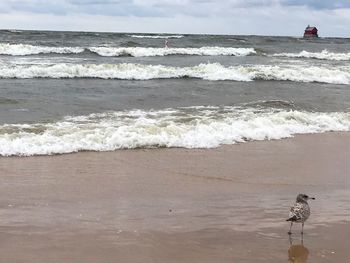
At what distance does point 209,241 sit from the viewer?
4.89 metres

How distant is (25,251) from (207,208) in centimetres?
213

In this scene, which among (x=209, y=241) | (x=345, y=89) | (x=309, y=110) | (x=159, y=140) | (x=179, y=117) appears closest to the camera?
(x=209, y=241)

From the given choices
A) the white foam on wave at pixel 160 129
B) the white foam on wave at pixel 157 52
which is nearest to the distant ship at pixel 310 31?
the white foam on wave at pixel 157 52

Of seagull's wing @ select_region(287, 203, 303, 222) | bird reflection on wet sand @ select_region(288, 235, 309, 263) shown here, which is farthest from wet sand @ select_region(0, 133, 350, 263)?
seagull's wing @ select_region(287, 203, 303, 222)

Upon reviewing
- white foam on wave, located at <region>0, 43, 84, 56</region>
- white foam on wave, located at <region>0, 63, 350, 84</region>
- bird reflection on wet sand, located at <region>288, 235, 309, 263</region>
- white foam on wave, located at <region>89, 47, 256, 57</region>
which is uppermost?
white foam on wave, located at <region>89, 47, 256, 57</region>

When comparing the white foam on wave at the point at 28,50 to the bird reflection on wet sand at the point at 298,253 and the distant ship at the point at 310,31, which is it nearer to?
the bird reflection on wet sand at the point at 298,253

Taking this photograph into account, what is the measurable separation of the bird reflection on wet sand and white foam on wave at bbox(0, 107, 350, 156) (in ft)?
14.0

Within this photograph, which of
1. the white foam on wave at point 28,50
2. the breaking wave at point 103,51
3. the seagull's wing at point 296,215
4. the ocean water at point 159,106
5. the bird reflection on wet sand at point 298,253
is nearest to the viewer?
the bird reflection on wet sand at point 298,253

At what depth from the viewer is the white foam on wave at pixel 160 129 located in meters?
8.47

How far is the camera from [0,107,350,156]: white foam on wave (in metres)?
8.47

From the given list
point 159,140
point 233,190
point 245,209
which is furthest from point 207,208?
point 159,140

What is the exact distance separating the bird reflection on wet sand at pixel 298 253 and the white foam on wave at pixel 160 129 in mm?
4280

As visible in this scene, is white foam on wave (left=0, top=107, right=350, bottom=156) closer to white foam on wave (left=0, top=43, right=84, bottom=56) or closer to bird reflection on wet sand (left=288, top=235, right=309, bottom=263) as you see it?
bird reflection on wet sand (left=288, top=235, right=309, bottom=263)

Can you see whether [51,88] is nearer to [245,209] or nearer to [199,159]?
[199,159]
